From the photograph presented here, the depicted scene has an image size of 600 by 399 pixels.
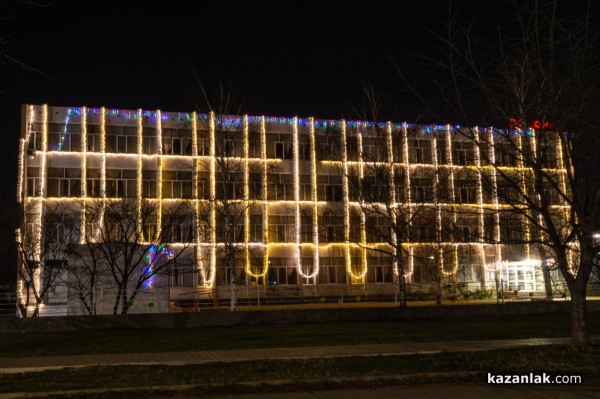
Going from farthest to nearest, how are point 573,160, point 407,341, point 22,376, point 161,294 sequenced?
point 161,294 → point 407,341 → point 573,160 → point 22,376

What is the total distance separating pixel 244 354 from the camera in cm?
1537

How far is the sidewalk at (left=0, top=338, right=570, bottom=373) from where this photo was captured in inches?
551

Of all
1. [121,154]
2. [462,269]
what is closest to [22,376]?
[121,154]

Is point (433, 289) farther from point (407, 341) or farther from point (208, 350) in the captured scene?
point (208, 350)

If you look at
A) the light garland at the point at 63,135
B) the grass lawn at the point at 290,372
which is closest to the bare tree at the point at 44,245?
the light garland at the point at 63,135

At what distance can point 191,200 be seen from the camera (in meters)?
47.2

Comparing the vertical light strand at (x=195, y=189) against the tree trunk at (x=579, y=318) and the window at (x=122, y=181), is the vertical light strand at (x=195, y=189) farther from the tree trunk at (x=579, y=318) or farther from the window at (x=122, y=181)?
the tree trunk at (x=579, y=318)

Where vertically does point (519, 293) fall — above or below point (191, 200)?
below

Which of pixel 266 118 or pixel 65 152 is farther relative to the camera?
pixel 266 118

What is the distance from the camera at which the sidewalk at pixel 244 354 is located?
1398cm

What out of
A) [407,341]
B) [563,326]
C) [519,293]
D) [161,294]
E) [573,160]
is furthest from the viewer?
[519,293]

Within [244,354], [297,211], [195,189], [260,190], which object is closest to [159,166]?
[195,189]

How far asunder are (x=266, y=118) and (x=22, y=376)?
4252 cm

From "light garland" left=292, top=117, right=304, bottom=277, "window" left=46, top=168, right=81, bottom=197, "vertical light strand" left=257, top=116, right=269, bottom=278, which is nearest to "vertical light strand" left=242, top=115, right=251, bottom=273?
"vertical light strand" left=257, top=116, right=269, bottom=278
